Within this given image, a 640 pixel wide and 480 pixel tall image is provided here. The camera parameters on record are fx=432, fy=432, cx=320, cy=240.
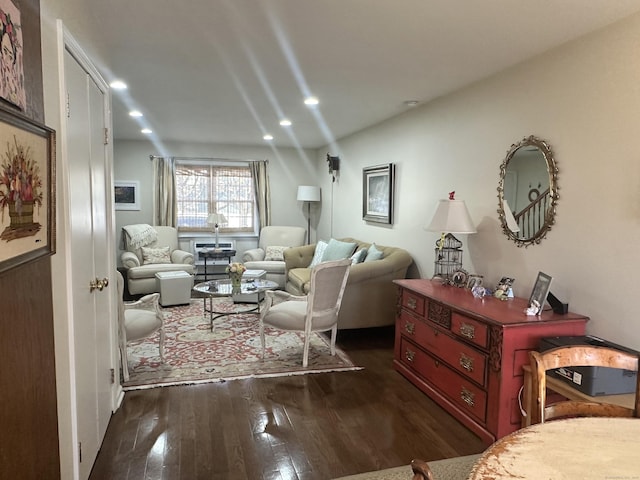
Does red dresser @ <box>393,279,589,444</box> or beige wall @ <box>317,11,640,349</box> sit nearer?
beige wall @ <box>317,11,640,349</box>

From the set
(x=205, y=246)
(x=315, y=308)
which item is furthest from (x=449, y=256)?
(x=205, y=246)

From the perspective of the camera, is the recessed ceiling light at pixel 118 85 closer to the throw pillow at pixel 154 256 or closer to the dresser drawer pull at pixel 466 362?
the throw pillow at pixel 154 256

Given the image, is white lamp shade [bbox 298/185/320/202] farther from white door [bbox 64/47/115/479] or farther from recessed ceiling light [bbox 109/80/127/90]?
white door [bbox 64/47/115/479]

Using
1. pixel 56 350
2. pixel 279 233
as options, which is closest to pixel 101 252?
pixel 56 350

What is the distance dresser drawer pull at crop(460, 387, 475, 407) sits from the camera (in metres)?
2.75

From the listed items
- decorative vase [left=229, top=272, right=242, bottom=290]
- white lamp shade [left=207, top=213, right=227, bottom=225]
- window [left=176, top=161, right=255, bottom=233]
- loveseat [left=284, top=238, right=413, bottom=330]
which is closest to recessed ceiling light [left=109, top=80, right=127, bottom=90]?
decorative vase [left=229, top=272, right=242, bottom=290]

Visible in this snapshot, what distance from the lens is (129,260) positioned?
6.10m

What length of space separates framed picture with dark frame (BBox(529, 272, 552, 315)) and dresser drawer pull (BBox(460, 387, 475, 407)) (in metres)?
0.67

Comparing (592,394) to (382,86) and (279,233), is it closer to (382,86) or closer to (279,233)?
(382,86)

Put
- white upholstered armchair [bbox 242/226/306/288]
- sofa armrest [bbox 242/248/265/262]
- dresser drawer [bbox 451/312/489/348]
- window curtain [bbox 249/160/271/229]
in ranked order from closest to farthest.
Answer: dresser drawer [bbox 451/312/489/348]
white upholstered armchair [bbox 242/226/306/288]
sofa armrest [bbox 242/248/265/262]
window curtain [bbox 249/160/271/229]

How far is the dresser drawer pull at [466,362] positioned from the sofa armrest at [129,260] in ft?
16.0

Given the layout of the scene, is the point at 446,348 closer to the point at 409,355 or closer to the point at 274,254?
the point at 409,355

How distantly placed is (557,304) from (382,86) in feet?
7.22

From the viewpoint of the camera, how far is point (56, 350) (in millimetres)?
1685
